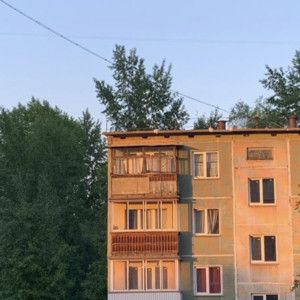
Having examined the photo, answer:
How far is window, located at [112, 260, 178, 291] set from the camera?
41375 mm

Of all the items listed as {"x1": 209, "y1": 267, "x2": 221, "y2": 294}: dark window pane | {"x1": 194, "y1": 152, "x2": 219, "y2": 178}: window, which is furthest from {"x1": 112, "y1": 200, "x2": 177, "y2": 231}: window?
{"x1": 209, "y1": 267, "x2": 221, "y2": 294}: dark window pane

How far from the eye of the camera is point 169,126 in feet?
195

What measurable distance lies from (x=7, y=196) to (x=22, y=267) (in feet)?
32.6

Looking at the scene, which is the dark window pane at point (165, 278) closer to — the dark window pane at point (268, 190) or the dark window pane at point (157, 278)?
the dark window pane at point (157, 278)

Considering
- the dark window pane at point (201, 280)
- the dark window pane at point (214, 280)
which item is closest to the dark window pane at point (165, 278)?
the dark window pane at point (201, 280)

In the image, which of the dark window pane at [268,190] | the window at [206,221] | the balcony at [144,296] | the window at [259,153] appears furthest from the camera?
the window at [259,153]

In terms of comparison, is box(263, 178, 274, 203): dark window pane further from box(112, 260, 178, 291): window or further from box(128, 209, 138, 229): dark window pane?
box(128, 209, 138, 229): dark window pane

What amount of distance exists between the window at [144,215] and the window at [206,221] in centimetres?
125

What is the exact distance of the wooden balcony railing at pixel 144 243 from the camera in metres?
41.2

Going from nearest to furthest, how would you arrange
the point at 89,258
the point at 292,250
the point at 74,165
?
the point at 292,250
the point at 89,258
the point at 74,165

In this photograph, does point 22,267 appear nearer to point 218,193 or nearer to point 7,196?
point 7,196

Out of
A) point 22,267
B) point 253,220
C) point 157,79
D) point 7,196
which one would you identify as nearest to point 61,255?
point 22,267

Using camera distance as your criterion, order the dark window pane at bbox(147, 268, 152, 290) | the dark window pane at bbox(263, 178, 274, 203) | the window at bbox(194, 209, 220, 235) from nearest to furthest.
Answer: the dark window pane at bbox(147, 268, 152, 290) → the window at bbox(194, 209, 220, 235) → the dark window pane at bbox(263, 178, 274, 203)

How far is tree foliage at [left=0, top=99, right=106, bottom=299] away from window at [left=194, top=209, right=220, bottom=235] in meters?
9.93
